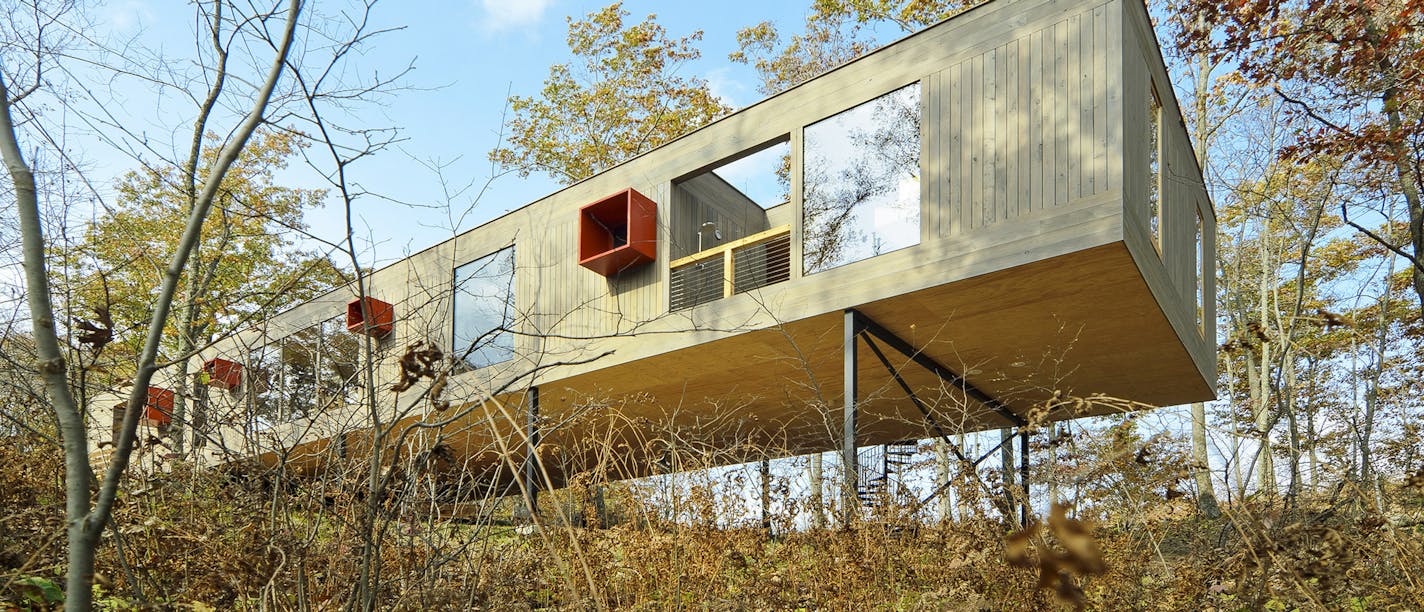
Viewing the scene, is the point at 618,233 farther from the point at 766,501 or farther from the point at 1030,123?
the point at 766,501

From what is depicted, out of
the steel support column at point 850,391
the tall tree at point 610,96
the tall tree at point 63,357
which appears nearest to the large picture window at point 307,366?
the tall tree at point 63,357

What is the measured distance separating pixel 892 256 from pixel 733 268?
1.99 m

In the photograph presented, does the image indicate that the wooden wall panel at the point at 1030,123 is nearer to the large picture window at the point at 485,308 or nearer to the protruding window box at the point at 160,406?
→ the protruding window box at the point at 160,406

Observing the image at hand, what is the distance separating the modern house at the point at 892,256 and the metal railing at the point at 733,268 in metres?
0.03

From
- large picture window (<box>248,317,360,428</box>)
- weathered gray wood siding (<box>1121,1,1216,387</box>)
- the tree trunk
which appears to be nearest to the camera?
large picture window (<box>248,317,360,428</box>)

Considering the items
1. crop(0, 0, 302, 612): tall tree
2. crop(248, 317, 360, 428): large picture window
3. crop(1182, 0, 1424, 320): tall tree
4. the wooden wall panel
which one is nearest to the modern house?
the wooden wall panel

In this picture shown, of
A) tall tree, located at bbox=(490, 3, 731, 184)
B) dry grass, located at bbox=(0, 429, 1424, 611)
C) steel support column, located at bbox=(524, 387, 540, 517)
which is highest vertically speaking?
tall tree, located at bbox=(490, 3, 731, 184)

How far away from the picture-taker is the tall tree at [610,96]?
63.7 feet

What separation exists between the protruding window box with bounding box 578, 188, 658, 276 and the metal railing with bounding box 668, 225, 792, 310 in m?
0.49

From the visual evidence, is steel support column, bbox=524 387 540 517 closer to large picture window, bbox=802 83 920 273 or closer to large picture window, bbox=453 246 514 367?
large picture window, bbox=453 246 514 367

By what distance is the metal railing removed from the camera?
9.12m

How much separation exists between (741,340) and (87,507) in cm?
743

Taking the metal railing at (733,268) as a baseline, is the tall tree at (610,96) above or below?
above

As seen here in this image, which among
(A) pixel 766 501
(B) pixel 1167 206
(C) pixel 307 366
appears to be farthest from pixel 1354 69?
(C) pixel 307 366
